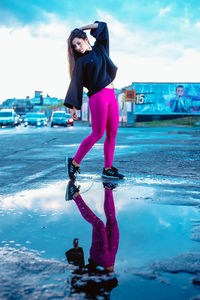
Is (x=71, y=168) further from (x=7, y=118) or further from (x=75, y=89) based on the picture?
(x=7, y=118)

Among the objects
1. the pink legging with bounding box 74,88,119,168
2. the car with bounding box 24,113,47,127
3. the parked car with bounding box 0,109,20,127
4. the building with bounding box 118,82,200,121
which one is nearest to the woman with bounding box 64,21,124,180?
the pink legging with bounding box 74,88,119,168

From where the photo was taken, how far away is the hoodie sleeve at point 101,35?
13.3 feet

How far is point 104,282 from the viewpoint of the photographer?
1.39 metres

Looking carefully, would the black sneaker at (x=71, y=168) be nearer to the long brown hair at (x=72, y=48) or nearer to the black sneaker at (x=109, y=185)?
the black sneaker at (x=109, y=185)

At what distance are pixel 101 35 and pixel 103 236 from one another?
110 inches

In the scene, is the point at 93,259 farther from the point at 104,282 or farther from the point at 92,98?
the point at 92,98

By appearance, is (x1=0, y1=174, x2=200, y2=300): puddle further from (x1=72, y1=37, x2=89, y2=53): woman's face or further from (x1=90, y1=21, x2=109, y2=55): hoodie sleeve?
(x1=90, y1=21, x2=109, y2=55): hoodie sleeve

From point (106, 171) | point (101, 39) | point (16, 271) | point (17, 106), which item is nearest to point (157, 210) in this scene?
point (16, 271)

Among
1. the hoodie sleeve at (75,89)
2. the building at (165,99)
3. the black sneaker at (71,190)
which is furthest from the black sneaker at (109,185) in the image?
the building at (165,99)

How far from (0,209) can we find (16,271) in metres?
1.18

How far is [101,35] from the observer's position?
4.09m

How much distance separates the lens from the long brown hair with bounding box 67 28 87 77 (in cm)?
385

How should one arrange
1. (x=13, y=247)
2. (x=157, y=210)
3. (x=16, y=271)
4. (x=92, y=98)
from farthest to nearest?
(x=92, y=98) → (x=157, y=210) → (x=13, y=247) → (x=16, y=271)

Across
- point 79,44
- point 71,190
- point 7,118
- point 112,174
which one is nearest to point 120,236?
point 71,190
